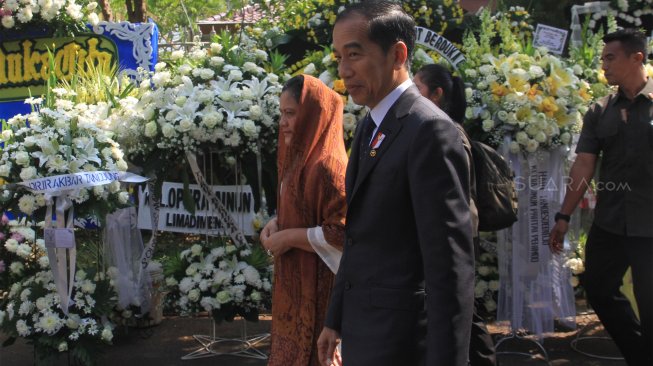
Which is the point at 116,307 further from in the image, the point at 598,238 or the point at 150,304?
the point at 598,238

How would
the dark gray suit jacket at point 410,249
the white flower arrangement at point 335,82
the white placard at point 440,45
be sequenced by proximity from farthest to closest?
1. the white placard at point 440,45
2. the white flower arrangement at point 335,82
3. the dark gray suit jacket at point 410,249

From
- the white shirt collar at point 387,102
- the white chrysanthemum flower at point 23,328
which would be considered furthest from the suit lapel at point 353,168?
the white chrysanthemum flower at point 23,328

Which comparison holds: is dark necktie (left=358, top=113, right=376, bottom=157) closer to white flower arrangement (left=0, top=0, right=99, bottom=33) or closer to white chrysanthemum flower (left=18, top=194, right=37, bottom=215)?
white chrysanthemum flower (left=18, top=194, right=37, bottom=215)

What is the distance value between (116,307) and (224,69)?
5.79 feet

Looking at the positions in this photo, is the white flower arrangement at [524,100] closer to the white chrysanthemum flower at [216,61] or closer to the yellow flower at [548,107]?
the yellow flower at [548,107]

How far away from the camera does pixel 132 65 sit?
25.8 ft

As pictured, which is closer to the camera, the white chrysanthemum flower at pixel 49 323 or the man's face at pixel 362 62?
the man's face at pixel 362 62

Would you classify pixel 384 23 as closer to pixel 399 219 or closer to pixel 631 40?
pixel 399 219

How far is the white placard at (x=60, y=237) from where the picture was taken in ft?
15.1

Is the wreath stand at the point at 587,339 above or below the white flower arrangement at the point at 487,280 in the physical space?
below

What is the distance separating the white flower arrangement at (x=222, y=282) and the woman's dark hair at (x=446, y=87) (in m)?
1.53

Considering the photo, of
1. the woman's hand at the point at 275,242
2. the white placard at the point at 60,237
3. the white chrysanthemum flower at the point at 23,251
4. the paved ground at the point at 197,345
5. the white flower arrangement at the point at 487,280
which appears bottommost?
the paved ground at the point at 197,345

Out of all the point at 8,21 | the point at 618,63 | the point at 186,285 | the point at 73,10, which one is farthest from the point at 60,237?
the point at 8,21

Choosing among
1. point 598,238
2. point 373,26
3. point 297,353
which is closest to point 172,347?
point 297,353
